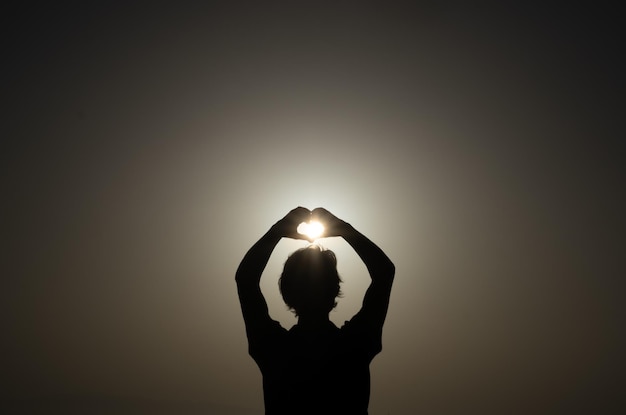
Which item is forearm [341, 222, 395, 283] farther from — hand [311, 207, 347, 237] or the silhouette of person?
hand [311, 207, 347, 237]

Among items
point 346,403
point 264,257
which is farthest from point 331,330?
point 264,257

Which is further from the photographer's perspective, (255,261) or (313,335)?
(255,261)

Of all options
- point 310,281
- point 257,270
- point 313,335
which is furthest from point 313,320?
point 257,270

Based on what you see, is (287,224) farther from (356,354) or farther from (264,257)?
(356,354)

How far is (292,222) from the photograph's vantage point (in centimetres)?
420

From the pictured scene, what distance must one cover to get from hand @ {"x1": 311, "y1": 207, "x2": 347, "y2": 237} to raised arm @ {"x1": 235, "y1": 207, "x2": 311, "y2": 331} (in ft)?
0.45

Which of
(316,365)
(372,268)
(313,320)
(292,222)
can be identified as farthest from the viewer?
(292,222)

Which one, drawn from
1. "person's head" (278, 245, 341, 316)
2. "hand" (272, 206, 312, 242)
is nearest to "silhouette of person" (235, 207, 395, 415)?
"person's head" (278, 245, 341, 316)

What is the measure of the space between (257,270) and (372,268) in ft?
2.83

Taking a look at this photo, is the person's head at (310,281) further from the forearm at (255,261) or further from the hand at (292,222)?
the hand at (292,222)

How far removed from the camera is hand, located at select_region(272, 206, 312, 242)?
13.7 ft

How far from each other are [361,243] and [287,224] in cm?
62

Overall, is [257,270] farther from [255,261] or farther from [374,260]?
[374,260]

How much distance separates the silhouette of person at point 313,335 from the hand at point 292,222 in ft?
0.64
